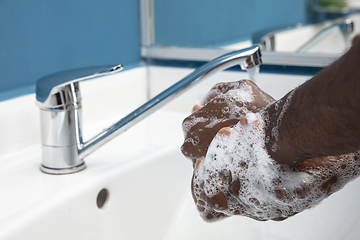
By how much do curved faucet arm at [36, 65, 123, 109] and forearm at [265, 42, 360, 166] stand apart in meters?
0.23

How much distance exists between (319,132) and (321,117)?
0.01 meters

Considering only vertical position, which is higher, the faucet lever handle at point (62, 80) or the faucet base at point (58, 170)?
the faucet lever handle at point (62, 80)

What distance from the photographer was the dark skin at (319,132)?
26cm

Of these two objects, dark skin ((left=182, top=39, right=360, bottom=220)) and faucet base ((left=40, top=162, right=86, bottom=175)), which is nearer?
dark skin ((left=182, top=39, right=360, bottom=220))

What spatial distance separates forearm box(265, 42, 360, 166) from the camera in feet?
0.85

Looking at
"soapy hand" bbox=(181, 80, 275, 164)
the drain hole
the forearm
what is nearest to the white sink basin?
the drain hole

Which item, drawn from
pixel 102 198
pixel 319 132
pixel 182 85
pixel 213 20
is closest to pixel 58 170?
pixel 102 198

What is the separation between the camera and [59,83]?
49 cm

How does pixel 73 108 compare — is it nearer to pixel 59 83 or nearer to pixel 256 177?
pixel 59 83

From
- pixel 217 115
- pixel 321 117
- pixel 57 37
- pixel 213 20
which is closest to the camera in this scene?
pixel 321 117

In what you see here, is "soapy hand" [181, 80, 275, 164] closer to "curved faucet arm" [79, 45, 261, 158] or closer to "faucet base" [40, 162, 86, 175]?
"curved faucet arm" [79, 45, 261, 158]

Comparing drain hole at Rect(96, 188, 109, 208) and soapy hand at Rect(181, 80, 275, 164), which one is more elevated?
soapy hand at Rect(181, 80, 275, 164)

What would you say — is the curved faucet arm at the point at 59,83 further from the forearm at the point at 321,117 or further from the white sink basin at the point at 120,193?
the forearm at the point at 321,117

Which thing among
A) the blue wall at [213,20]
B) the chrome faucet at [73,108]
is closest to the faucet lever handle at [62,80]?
the chrome faucet at [73,108]
